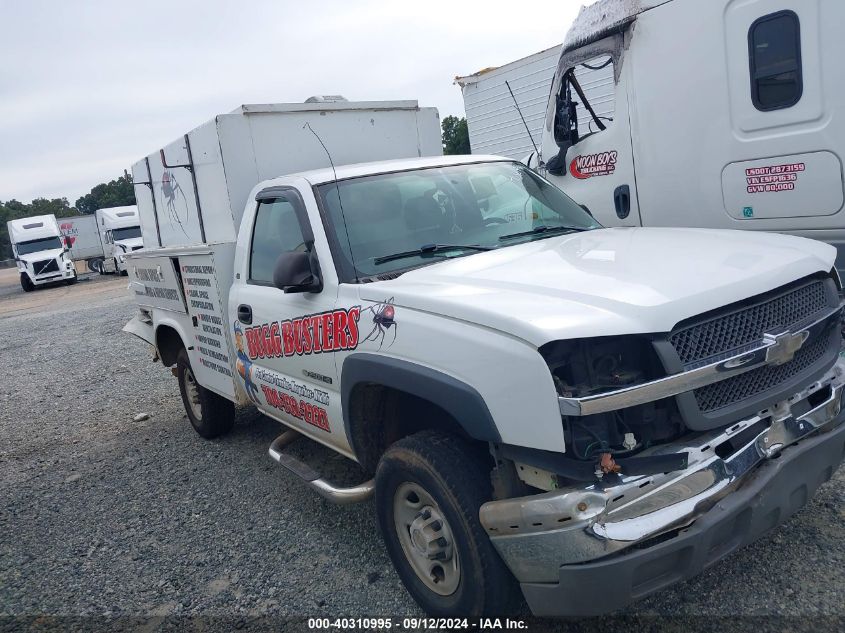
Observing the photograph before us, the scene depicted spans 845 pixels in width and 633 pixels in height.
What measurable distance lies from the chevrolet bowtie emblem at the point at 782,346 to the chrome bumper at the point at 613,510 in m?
0.22

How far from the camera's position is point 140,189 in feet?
24.4

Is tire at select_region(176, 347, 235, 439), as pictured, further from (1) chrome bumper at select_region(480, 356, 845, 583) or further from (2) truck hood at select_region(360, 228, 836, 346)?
(1) chrome bumper at select_region(480, 356, 845, 583)

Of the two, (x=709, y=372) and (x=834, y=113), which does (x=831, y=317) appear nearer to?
(x=709, y=372)

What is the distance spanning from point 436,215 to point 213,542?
2.26 m

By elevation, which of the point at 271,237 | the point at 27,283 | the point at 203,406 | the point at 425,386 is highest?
the point at 271,237

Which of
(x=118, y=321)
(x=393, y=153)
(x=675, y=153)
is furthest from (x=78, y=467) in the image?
(x=118, y=321)

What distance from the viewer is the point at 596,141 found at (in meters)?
6.06

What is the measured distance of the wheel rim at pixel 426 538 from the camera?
116 inches

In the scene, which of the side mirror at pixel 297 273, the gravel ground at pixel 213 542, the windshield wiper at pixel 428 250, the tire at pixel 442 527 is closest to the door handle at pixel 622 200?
the windshield wiper at pixel 428 250

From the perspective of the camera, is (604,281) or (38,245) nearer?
(604,281)

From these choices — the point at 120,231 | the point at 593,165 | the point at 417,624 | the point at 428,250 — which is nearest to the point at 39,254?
the point at 120,231

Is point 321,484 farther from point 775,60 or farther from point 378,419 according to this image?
point 775,60

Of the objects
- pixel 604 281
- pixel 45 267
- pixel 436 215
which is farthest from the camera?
pixel 45 267

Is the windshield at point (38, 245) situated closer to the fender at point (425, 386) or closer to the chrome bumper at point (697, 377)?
the fender at point (425, 386)
